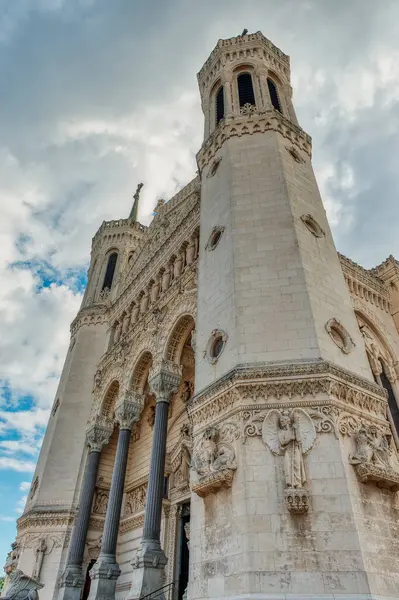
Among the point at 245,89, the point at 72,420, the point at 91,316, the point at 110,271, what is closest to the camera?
the point at 245,89

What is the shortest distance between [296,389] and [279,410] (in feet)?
1.85

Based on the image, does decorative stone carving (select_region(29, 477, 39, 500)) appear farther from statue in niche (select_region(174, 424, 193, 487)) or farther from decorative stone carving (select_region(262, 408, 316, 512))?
decorative stone carving (select_region(262, 408, 316, 512))

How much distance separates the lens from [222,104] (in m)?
17.6

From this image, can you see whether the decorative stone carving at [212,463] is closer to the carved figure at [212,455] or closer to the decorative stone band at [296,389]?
the carved figure at [212,455]

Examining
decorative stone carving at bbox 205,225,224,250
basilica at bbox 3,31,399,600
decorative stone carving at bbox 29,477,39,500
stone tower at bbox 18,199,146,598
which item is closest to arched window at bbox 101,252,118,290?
stone tower at bbox 18,199,146,598

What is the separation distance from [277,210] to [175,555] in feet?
36.9

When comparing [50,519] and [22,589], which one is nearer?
[22,589]

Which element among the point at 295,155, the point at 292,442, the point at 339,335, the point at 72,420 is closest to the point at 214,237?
the point at 295,155

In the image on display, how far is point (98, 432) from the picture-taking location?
61.5ft

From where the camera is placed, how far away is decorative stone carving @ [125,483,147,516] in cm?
1727

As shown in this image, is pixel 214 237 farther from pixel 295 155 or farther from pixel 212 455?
pixel 212 455

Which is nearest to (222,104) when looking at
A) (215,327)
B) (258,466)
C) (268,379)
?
(215,327)

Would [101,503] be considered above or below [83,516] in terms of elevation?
above

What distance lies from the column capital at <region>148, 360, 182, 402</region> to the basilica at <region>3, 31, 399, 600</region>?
6cm
